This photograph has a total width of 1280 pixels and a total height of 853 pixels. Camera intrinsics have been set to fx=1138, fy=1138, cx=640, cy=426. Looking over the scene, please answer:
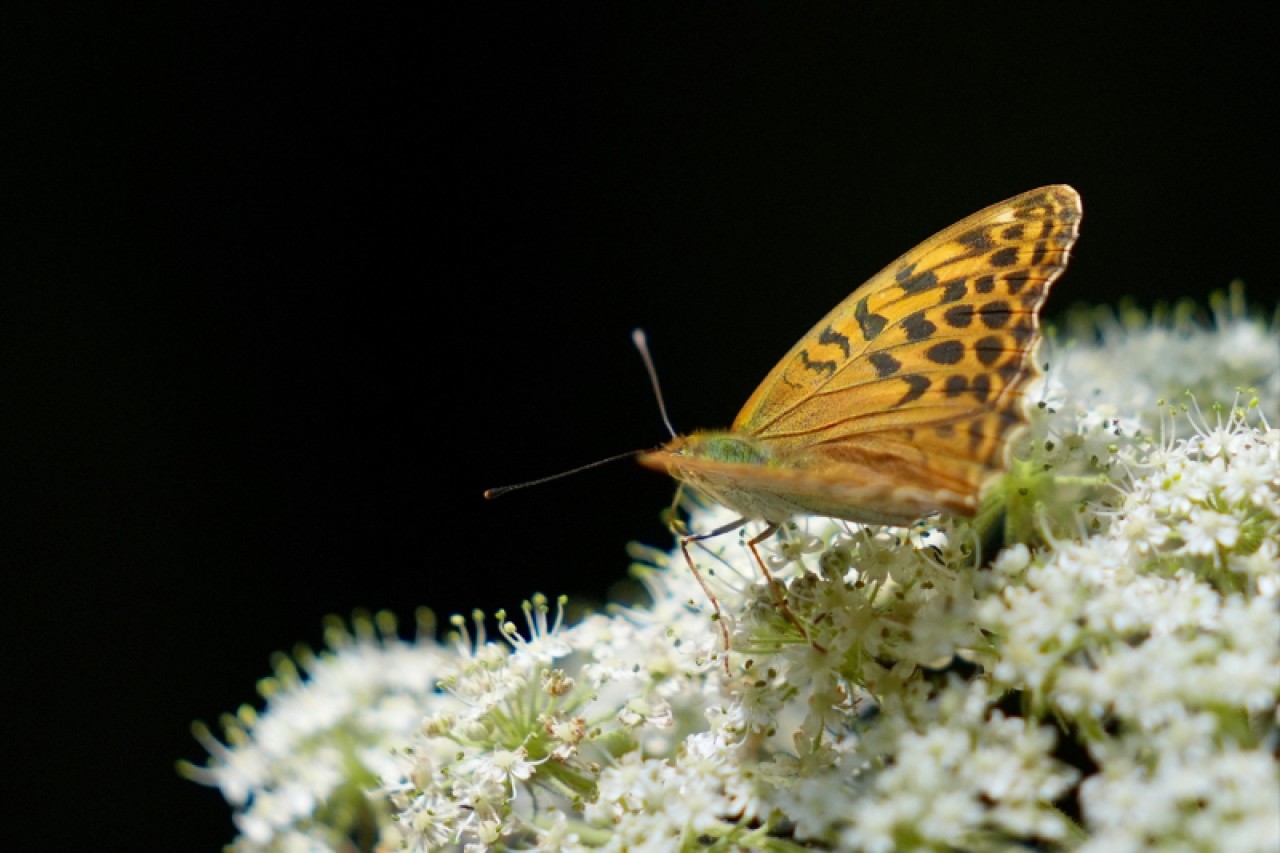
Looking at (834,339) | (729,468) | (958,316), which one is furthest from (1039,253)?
(729,468)

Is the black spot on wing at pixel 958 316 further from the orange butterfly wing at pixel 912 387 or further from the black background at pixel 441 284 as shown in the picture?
the black background at pixel 441 284

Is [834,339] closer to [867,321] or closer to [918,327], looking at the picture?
[867,321]

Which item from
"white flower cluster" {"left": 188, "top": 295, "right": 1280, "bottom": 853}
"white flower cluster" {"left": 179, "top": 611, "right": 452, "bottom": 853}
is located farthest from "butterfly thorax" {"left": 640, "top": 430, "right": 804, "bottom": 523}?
"white flower cluster" {"left": 179, "top": 611, "right": 452, "bottom": 853}

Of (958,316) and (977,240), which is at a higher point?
(977,240)

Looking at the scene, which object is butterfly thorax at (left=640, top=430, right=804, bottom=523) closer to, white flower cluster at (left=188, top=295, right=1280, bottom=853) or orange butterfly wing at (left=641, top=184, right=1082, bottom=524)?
orange butterfly wing at (left=641, top=184, right=1082, bottom=524)

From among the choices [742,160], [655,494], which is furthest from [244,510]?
[742,160]

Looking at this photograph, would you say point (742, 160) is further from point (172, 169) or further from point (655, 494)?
point (172, 169)

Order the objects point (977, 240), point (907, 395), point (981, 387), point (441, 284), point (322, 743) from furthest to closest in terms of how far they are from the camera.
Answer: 1. point (441, 284)
2. point (322, 743)
3. point (977, 240)
4. point (907, 395)
5. point (981, 387)

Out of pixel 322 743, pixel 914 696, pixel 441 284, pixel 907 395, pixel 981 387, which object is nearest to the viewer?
pixel 914 696
